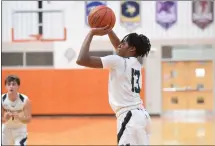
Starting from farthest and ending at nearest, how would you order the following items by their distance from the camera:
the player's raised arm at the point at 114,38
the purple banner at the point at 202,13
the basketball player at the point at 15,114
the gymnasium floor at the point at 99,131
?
1. the purple banner at the point at 202,13
2. the gymnasium floor at the point at 99,131
3. the basketball player at the point at 15,114
4. the player's raised arm at the point at 114,38

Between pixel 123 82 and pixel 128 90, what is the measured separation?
77 mm

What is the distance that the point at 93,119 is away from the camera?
1283 cm

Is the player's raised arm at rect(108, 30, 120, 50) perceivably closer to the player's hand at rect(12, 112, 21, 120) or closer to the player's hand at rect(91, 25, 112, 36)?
the player's hand at rect(91, 25, 112, 36)

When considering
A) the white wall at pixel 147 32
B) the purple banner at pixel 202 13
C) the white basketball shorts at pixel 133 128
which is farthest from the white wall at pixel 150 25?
the white basketball shorts at pixel 133 128

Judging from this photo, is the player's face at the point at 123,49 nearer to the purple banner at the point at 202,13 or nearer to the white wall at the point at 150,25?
the white wall at the point at 150,25

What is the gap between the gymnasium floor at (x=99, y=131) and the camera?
27.2 feet

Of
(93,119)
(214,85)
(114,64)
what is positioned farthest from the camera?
(214,85)

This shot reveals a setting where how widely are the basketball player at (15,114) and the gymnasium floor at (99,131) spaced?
134 inches

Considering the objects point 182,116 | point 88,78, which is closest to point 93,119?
point 88,78

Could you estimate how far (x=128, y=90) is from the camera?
300 cm

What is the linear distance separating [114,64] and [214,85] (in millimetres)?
11480

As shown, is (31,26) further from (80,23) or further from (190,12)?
(190,12)

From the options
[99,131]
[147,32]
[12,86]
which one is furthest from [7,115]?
[147,32]

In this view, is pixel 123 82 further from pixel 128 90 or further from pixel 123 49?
pixel 123 49
